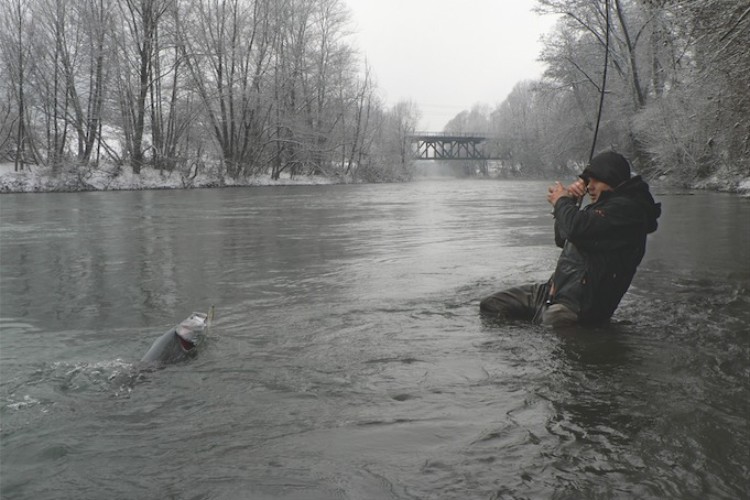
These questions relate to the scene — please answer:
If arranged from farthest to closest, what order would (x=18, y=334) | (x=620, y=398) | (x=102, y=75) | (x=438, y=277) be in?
(x=102, y=75), (x=438, y=277), (x=18, y=334), (x=620, y=398)

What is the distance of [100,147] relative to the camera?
1383 inches

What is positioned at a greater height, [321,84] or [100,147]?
[321,84]

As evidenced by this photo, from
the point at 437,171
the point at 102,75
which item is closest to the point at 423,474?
the point at 102,75

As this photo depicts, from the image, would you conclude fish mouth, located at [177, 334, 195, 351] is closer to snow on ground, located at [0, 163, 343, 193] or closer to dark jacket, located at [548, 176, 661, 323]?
dark jacket, located at [548, 176, 661, 323]

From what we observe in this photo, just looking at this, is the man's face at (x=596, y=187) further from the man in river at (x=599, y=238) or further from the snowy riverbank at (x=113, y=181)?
the snowy riverbank at (x=113, y=181)

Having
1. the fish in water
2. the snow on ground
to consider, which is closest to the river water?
the fish in water

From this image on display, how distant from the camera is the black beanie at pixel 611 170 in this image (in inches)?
163

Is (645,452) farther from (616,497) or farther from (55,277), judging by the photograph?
(55,277)

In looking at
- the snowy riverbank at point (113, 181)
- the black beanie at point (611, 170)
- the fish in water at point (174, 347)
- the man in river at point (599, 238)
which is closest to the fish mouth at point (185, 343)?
the fish in water at point (174, 347)

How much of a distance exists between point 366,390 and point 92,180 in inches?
1288

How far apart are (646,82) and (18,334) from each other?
37263mm

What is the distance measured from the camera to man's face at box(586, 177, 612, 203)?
4209 mm

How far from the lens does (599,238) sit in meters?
4.06

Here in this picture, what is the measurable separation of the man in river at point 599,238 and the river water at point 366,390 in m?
0.25
